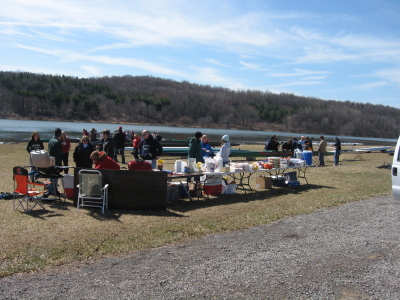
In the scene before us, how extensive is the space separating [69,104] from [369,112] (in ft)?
327

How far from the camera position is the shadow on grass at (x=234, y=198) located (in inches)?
341

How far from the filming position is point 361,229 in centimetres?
677

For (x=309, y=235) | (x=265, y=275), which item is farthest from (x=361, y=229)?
(x=265, y=275)

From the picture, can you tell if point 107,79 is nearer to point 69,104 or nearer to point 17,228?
point 69,104

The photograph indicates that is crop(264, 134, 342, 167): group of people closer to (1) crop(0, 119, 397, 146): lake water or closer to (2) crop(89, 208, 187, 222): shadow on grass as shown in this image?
(2) crop(89, 208, 187, 222): shadow on grass

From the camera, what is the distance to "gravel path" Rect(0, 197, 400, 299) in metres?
3.99

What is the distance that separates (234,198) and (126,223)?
11.9 ft

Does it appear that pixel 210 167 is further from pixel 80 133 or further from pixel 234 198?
pixel 80 133

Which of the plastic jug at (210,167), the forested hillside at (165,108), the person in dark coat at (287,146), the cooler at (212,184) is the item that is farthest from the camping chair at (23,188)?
the forested hillside at (165,108)

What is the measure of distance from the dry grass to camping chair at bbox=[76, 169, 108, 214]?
0.25 m

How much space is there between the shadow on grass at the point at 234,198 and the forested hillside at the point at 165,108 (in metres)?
95.5

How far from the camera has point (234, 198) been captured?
9.84 meters

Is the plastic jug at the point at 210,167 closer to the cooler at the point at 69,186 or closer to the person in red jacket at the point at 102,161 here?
the person in red jacket at the point at 102,161

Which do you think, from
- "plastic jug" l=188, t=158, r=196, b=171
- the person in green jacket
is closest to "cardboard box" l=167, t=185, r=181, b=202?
"plastic jug" l=188, t=158, r=196, b=171
